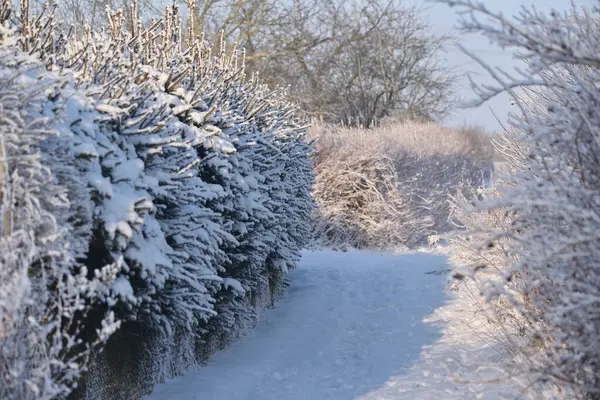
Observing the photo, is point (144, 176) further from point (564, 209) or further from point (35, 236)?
point (564, 209)

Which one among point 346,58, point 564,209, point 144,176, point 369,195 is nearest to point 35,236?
point 144,176

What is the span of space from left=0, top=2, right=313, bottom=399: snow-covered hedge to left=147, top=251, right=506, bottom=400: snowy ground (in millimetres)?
422

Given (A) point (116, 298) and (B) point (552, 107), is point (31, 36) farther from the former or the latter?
(B) point (552, 107)

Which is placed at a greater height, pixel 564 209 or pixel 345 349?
pixel 564 209

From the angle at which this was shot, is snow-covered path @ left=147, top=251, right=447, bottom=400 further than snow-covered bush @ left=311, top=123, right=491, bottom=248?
No

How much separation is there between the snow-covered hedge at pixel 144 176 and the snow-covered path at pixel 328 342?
42cm

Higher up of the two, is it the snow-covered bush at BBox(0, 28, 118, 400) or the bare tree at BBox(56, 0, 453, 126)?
the bare tree at BBox(56, 0, 453, 126)

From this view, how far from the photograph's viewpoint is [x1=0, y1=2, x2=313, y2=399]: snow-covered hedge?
322 centimetres

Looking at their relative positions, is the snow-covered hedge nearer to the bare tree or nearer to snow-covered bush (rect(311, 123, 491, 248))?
snow-covered bush (rect(311, 123, 491, 248))

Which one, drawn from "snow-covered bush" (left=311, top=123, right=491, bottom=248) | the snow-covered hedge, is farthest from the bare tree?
the snow-covered hedge

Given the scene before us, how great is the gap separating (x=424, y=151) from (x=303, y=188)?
6.65m

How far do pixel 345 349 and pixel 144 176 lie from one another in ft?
10.2

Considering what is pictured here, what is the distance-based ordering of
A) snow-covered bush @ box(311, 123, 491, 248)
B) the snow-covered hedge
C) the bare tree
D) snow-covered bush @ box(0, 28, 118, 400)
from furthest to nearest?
the bare tree
snow-covered bush @ box(311, 123, 491, 248)
the snow-covered hedge
snow-covered bush @ box(0, 28, 118, 400)

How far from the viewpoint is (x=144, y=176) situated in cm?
387
